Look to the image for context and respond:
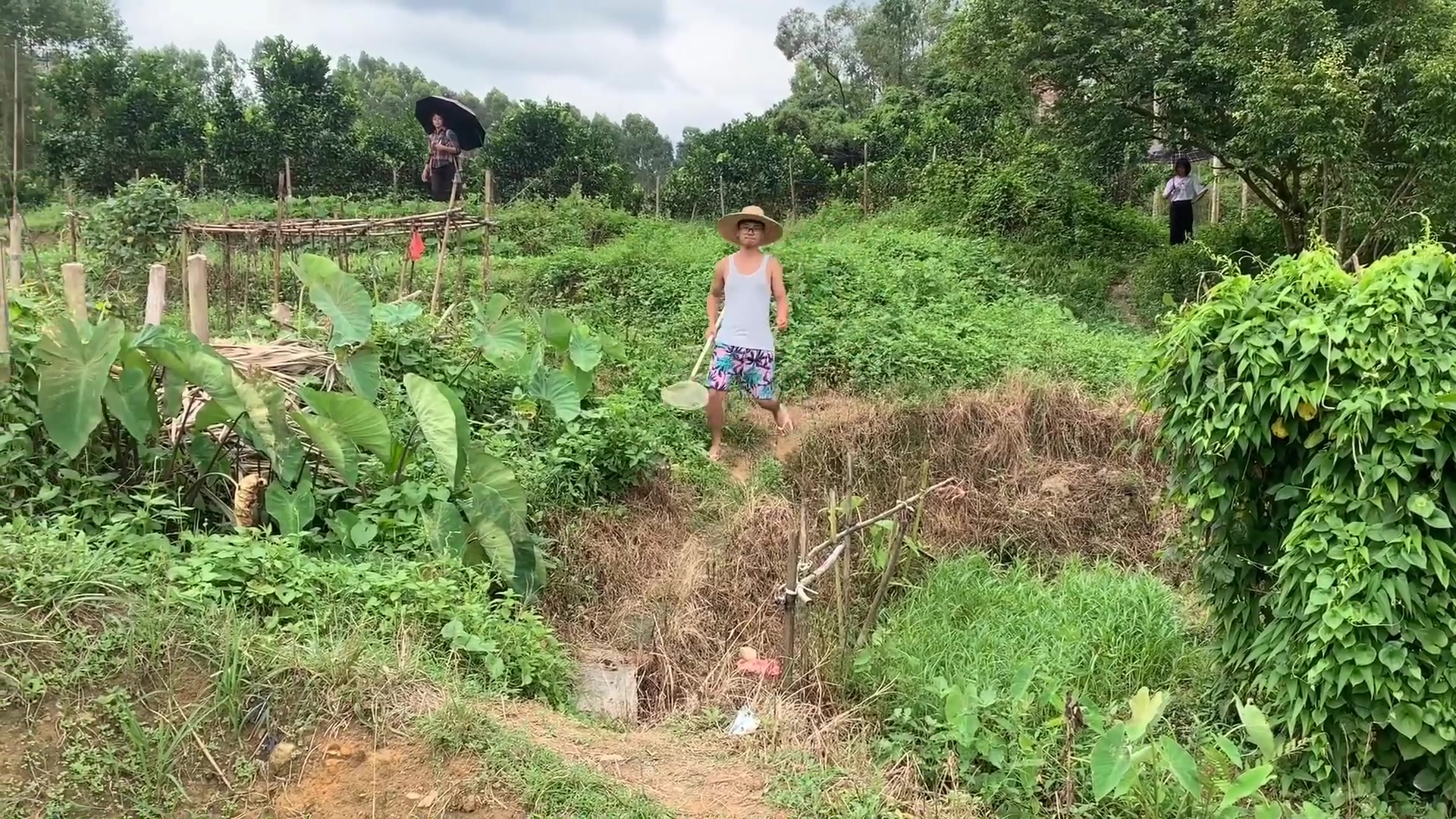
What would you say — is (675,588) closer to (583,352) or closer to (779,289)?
(583,352)

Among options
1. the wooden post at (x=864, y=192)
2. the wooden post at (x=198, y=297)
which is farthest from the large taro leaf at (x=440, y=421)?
the wooden post at (x=864, y=192)

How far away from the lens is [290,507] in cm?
348

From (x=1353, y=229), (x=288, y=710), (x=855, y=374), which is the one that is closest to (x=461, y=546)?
(x=288, y=710)

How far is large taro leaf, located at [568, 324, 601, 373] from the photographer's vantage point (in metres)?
5.14

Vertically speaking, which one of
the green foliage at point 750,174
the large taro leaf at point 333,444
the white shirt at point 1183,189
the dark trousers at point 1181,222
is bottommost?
the large taro leaf at point 333,444

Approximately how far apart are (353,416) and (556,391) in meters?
1.37

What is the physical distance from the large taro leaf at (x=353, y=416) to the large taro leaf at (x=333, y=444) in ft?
0.08

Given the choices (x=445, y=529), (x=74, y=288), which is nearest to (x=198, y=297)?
(x=74, y=288)

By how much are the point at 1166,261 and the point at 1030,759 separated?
8585mm

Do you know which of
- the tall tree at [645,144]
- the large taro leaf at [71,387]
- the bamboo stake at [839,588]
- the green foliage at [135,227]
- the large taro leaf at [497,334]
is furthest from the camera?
the tall tree at [645,144]

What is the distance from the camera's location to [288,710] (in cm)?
259

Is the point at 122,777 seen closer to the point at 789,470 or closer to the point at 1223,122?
the point at 789,470

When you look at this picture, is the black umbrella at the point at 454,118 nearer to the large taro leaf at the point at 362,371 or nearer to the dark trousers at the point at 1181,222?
the large taro leaf at the point at 362,371

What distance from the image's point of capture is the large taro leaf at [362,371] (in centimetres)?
414
